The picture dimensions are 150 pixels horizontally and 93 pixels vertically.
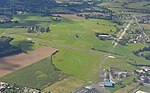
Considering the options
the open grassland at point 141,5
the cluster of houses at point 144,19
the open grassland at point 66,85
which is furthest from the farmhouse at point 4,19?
the open grassland at point 141,5

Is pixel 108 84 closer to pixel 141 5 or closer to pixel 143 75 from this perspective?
pixel 143 75

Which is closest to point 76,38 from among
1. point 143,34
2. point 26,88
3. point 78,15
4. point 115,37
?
point 115,37

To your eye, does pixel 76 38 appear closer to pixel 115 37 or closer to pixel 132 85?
pixel 115 37

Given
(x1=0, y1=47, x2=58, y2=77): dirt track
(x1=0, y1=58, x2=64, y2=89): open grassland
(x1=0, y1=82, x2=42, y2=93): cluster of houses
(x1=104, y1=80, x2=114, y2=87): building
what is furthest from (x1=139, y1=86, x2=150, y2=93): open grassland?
(x1=0, y1=47, x2=58, y2=77): dirt track

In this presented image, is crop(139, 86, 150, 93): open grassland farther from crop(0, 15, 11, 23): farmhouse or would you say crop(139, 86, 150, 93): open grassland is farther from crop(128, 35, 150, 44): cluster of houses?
crop(0, 15, 11, 23): farmhouse

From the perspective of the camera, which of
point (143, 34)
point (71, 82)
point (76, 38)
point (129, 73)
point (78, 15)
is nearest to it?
point (71, 82)

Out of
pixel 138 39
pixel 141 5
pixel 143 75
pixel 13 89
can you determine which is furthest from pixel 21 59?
pixel 141 5
